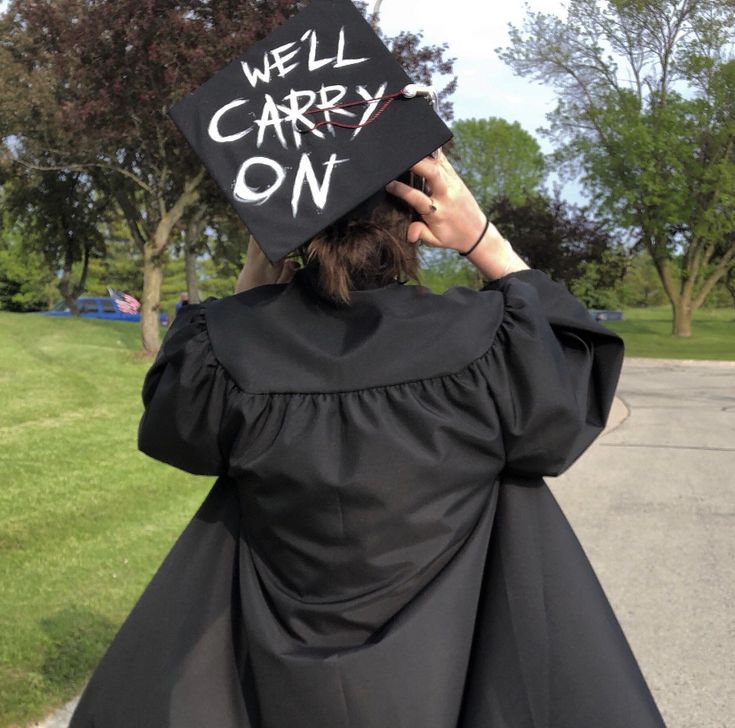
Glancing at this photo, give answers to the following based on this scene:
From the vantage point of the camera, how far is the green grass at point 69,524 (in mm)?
4012

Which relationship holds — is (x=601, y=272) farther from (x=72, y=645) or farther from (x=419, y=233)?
(x=419, y=233)

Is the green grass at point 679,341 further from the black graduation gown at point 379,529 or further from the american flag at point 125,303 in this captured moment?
the black graduation gown at point 379,529

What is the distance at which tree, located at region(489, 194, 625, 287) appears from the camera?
31438 millimetres

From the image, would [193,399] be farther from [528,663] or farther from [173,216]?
[173,216]

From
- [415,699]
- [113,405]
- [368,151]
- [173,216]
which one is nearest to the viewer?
[415,699]

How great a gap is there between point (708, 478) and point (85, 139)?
454 inches

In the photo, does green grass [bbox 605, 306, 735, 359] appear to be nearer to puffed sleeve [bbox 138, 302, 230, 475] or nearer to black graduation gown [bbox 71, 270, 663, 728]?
black graduation gown [bbox 71, 270, 663, 728]

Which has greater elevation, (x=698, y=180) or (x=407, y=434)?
(x=698, y=180)

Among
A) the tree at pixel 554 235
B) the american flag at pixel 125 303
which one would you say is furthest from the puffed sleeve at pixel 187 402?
the tree at pixel 554 235

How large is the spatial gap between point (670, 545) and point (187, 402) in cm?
542

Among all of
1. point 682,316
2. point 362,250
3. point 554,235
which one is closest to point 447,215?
point 362,250

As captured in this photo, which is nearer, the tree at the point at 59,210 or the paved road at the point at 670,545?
the paved road at the point at 670,545

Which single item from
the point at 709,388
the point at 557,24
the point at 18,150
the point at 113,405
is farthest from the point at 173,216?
the point at 557,24

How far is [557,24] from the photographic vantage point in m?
36.9
